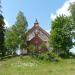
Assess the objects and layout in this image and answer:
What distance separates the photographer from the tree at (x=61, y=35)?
218 feet

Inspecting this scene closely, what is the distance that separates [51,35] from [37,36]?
9.06 m

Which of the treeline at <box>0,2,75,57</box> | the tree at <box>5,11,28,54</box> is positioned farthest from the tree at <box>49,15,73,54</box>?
the tree at <box>5,11,28,54</box>

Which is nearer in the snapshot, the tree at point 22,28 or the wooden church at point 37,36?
the tree at point 22,28

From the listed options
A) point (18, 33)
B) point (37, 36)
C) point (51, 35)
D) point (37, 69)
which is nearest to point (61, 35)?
point (51, 35)

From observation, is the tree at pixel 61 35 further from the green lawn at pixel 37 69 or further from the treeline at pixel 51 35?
the green lawn at pixel 37 69

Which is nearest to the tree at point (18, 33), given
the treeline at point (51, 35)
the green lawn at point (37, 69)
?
the treeline at point (51, 35)

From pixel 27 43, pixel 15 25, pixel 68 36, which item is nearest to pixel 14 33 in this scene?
Answer: pixel 15 25

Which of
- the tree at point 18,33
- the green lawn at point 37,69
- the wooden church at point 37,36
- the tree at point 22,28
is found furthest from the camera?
the wooden church at point 37,36

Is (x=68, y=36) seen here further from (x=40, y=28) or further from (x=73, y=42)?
(x=40, y=28)

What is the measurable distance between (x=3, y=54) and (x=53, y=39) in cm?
1159

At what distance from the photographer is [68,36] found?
2665 inches

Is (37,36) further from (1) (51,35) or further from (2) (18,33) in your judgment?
(2) (18,33)

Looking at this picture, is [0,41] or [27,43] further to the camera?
[27,43]

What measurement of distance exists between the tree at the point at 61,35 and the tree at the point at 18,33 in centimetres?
612
